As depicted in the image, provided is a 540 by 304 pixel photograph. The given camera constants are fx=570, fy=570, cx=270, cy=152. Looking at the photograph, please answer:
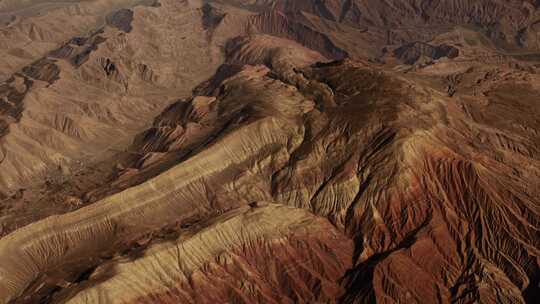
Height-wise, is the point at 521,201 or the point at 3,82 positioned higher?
the point at 521,201

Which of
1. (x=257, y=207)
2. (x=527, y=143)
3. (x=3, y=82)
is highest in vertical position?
(x=527, y=143)

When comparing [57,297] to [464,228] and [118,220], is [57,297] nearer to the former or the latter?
[118,220]

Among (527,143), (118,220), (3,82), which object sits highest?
(527,143)

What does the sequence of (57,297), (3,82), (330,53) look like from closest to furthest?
(57,297) → (3,82) → (330,53)

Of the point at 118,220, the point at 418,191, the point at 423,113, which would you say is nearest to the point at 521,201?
the point at 418,191

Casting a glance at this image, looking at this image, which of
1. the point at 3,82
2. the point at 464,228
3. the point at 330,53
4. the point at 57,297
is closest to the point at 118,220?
the point at 57,297

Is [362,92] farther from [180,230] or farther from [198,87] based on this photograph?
[198,87]

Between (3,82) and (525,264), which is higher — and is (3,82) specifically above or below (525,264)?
below

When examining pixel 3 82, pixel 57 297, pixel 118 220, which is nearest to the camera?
pixel 57 297

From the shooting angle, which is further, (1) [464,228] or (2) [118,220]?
(2) [118,220]
